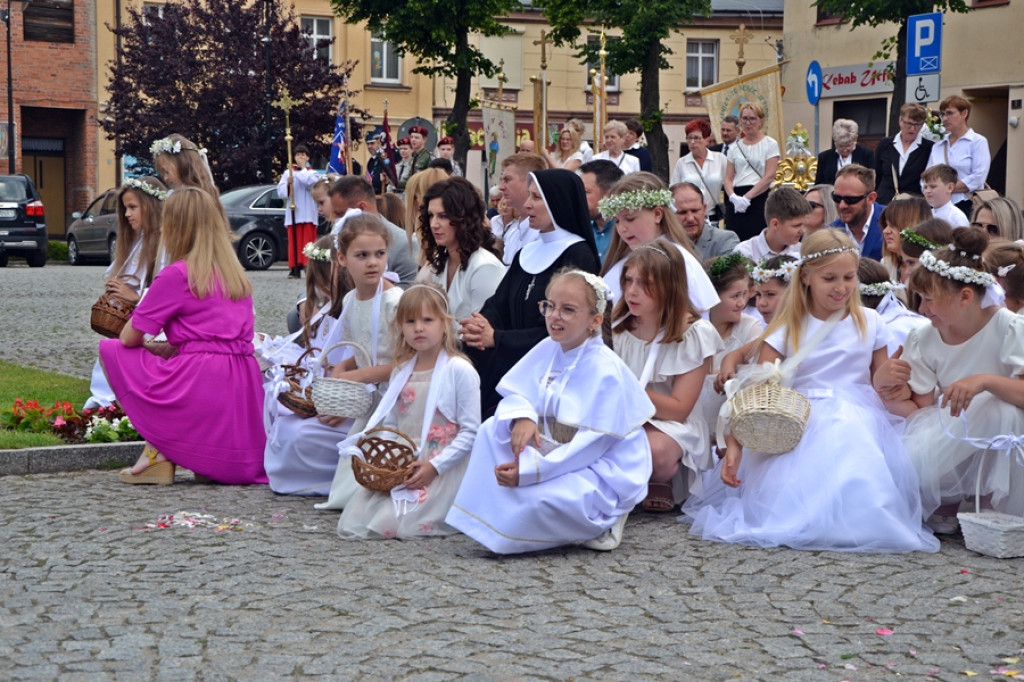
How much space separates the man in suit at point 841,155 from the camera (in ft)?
44.1

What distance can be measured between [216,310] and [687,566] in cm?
347

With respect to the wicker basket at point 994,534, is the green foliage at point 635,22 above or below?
above

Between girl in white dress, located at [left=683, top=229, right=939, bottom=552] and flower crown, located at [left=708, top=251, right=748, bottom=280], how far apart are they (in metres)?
0.80

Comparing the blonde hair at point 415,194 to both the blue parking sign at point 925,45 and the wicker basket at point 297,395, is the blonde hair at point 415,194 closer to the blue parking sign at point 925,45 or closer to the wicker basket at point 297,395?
the wicker basket at point 297,395

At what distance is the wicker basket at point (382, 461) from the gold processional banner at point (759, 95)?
29.4 ft

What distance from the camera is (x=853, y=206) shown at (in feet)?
32.8

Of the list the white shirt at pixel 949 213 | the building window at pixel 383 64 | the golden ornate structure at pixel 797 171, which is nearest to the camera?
the white shirt at pixel 949 213

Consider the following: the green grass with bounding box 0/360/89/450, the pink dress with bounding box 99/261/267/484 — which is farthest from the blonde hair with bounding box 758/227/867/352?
the green grass with bounding box 0/360/89/450

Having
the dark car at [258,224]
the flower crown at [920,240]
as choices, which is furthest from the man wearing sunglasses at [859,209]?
the dark car at [258,224]

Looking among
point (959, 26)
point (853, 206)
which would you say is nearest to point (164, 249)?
point (853, 206)

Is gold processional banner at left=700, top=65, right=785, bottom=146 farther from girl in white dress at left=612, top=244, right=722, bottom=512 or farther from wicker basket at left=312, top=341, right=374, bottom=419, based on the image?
wicker basket at left=312, top=341, right=374, bottom=419

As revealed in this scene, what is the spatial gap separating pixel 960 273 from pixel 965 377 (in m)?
0.50

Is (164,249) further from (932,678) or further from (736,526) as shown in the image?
(932,678)

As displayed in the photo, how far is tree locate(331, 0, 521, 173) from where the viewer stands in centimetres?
4103
